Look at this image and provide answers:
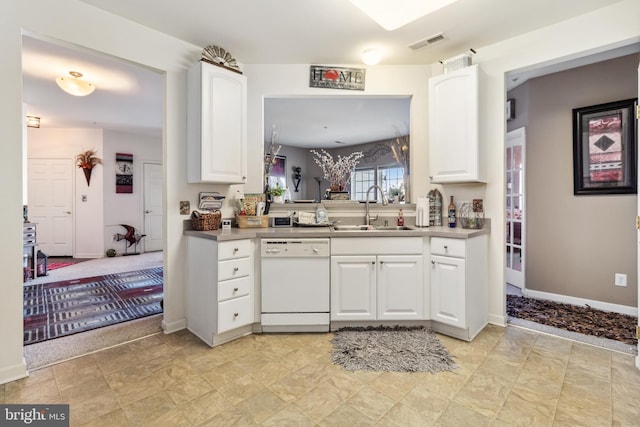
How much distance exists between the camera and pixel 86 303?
330 centimetres

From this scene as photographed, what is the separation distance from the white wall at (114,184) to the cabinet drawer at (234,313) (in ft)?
17.3

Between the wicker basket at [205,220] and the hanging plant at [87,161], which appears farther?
the hanging plant at [87,161]

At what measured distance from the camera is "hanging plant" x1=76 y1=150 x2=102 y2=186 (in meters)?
6.01

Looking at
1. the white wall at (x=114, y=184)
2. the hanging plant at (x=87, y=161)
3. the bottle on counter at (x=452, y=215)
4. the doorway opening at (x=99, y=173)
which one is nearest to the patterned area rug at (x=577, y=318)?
the bottle on counter at (x=452, y=215)

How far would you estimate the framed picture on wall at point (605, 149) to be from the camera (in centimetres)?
295

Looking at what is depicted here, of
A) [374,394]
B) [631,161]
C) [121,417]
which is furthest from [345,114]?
[121,417]

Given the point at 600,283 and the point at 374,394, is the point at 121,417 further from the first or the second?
the point at 600,283

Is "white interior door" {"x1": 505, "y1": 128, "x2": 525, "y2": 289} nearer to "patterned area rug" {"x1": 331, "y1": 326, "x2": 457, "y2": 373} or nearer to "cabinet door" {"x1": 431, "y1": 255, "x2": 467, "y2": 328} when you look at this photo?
"cabinet door" {"x1": 431, "y1": 255, "x2": 467, "y2": 328}

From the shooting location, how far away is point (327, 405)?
5.38 feet

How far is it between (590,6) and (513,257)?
9.16ft

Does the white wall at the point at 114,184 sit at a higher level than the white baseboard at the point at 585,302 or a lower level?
higher

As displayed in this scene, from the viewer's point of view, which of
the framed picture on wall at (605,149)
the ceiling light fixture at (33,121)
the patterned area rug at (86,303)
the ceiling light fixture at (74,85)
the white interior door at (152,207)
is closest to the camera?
the patterned area rug at (86,303)

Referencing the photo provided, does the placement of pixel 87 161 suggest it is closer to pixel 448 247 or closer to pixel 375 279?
pixel 375 279

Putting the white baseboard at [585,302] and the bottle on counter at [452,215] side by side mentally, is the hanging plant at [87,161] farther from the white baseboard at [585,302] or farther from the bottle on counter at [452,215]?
the white baseboard at [585,302]
